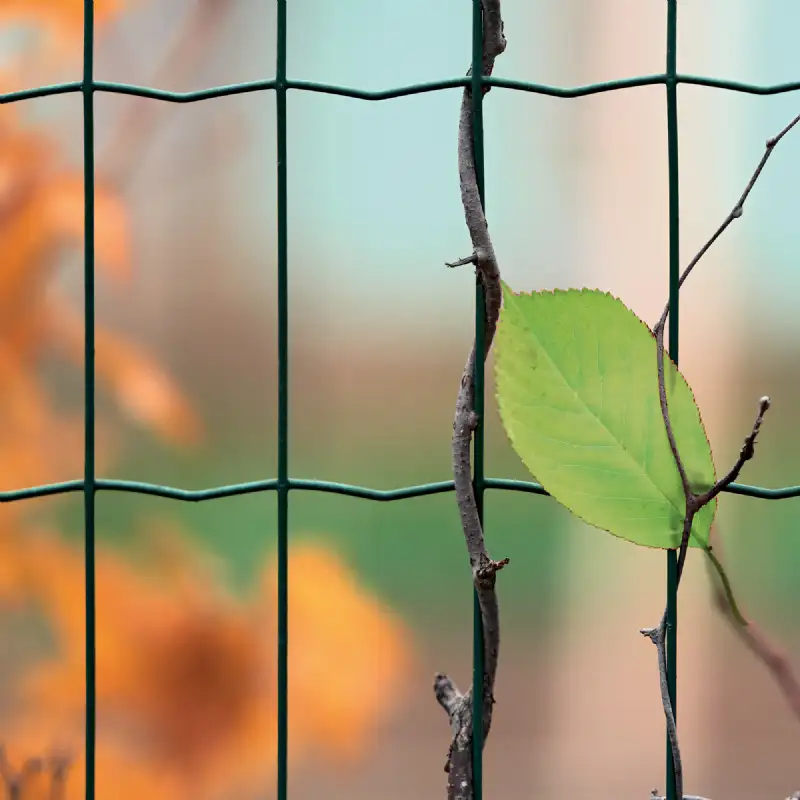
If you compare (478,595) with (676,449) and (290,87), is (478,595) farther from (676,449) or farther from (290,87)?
(290,87)

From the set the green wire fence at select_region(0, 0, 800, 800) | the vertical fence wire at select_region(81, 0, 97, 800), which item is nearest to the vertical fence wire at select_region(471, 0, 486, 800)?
the green wire fence at select_region(0, 0, 800, 800)

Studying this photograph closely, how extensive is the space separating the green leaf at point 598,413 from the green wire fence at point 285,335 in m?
0.01

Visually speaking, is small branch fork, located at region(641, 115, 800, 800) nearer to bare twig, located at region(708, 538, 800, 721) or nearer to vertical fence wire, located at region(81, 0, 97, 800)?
bare twig, located at region(708, 538, 800, 721)

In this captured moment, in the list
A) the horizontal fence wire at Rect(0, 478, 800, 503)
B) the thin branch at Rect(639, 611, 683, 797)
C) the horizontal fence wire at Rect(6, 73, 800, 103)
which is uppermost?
the horizontal fence wire at Rect(6, 73, 800, 103)

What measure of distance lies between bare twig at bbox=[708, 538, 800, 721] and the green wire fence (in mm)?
18

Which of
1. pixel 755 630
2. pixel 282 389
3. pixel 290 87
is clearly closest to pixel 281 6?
pixel 290 87

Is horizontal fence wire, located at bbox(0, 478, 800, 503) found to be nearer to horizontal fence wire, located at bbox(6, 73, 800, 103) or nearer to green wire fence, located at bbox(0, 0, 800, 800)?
green wire fence, located at bbox(0, 0, 800, 800)

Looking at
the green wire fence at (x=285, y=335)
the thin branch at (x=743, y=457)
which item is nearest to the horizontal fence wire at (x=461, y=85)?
the green wire fence at (x=285, y=335)

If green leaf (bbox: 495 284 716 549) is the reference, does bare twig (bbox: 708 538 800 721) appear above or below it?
below

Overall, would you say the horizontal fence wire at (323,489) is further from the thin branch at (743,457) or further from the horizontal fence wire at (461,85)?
the horizontal fence wire at (461,85)

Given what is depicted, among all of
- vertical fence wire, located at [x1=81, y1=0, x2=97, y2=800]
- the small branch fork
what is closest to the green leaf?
the small branch fork

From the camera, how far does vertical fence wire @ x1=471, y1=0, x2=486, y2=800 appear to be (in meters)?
0.31

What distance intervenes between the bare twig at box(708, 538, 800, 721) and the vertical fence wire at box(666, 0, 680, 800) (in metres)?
0.02

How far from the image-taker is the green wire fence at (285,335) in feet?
1.01
